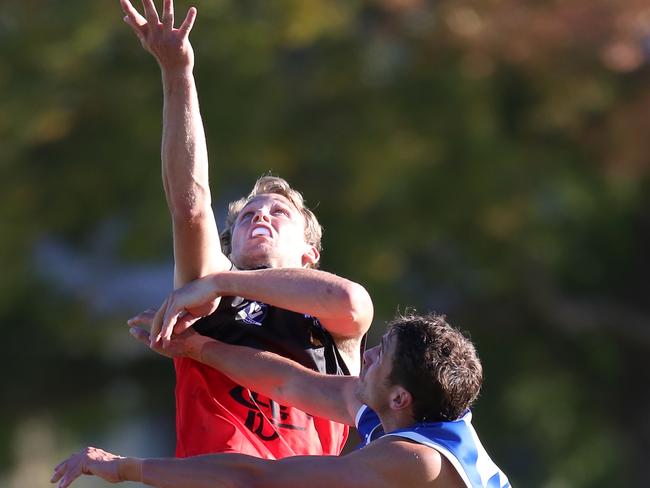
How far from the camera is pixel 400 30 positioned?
1236cm

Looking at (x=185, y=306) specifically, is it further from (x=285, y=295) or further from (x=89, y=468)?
(x=89, y=468)

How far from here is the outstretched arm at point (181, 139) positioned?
13.9 ft

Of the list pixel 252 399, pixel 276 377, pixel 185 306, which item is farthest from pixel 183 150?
pixel 252 399

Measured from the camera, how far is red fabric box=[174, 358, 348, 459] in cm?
435

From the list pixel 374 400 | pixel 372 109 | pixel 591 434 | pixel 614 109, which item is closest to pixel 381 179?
pixel 372 109

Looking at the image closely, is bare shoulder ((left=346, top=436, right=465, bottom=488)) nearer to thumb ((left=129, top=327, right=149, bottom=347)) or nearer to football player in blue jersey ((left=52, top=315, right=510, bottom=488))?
football player in blue jersey ((left=52, top=315, right=510, bottom=488))

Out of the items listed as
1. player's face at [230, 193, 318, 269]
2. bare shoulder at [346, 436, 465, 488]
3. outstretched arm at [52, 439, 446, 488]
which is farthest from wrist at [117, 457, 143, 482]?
player's face at [230, 193, 318, 269]

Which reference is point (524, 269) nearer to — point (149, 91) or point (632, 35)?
point (632, 35)

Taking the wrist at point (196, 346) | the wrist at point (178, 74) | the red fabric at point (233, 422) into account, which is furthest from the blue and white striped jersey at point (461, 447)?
the wrist at point (178, 74)

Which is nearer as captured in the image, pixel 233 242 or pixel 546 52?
pixel 233 242

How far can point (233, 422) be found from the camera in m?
4.40

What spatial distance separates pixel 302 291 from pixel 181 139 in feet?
2.07

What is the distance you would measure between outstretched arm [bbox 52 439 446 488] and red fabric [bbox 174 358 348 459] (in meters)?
0.63

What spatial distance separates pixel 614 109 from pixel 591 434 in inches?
143
